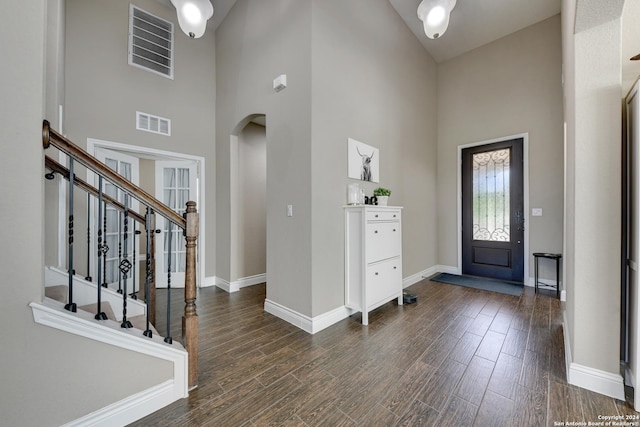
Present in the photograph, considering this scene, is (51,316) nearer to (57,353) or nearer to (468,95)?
(57,353)

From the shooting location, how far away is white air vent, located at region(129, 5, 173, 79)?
339 cm

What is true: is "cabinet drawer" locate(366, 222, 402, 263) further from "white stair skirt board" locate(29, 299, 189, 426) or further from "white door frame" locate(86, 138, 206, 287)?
"white door frame" locate(86, 138, 206, 287)

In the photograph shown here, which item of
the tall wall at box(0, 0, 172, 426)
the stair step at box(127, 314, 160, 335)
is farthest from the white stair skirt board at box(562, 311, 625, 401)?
the stair step at box(127, 314, 160, 335)

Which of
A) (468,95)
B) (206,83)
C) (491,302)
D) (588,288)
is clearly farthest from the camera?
(468,95)

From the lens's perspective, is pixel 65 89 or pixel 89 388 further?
pixel 65 89

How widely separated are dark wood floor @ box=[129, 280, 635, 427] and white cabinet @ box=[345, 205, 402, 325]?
24 centimetres

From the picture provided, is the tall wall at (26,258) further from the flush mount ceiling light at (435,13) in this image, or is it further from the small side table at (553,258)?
the small side table at (553,258)

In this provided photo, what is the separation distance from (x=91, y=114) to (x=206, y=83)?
1.61m

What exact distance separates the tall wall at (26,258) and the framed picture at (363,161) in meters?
2.39

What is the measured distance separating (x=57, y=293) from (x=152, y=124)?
248 cm

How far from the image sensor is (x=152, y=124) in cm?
353

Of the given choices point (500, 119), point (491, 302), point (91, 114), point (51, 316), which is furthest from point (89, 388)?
point (500, 119)

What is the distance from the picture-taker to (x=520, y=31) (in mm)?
4086

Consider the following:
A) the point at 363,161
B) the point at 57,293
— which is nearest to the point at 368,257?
the point at 363,161
